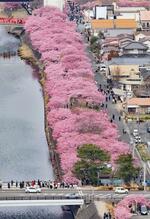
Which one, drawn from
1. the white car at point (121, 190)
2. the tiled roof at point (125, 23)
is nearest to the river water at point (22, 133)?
the white car at point (121, 190)

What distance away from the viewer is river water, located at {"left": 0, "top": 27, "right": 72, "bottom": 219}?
32.0 metres

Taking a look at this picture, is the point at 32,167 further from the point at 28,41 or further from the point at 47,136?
the point at 28,41

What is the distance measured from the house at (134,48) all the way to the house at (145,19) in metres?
8.39

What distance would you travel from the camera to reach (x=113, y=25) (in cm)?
6341

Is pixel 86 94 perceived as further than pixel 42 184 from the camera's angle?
Yes

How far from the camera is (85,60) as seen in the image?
5222 centimetres

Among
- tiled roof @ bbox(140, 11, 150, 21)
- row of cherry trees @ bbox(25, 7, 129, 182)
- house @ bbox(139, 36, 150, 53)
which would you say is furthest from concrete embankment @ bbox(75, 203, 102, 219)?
tiled roof @ bbox(140, 11, 150, 21)

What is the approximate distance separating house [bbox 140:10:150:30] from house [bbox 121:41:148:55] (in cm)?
839

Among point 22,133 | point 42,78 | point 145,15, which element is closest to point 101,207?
point 22,133

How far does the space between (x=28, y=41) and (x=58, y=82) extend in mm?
16205

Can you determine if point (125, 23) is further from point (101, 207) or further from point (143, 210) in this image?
point (143, 210)

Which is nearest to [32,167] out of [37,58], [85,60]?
[85,60]

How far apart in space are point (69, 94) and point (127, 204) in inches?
589

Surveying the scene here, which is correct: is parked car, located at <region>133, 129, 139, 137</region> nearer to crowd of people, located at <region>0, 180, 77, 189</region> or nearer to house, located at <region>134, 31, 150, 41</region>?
crowd of people, located at <region>0, 180, 77, 189</region>
